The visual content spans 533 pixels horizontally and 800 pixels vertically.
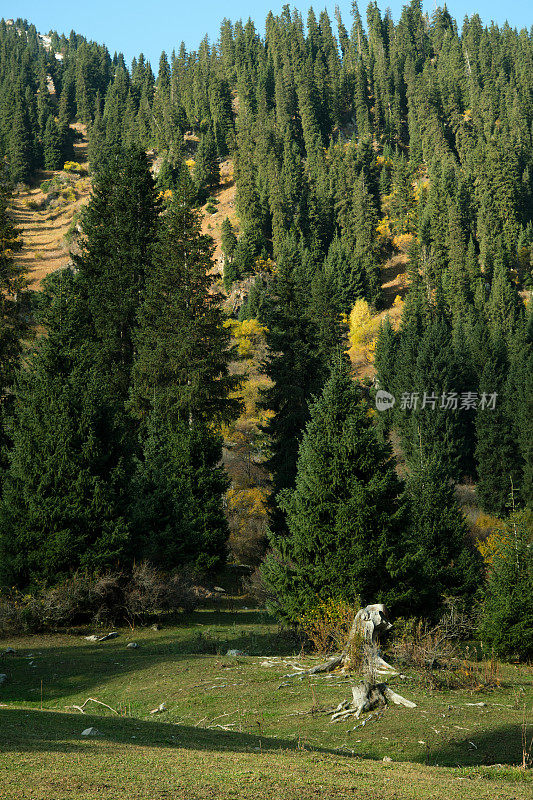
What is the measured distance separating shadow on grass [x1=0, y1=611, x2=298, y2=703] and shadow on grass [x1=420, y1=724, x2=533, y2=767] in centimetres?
737

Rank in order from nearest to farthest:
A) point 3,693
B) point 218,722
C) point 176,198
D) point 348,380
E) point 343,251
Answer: point 218,722
point 3,693
point 348,380
point 176,198
point 343,251

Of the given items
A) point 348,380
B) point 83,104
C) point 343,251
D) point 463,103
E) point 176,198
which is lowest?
point 348,380

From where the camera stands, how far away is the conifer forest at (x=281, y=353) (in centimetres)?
2006

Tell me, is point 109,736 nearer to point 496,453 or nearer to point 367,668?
point 367,668

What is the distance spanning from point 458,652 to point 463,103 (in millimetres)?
135355

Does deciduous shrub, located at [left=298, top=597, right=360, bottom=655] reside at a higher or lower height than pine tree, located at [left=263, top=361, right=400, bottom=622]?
lower

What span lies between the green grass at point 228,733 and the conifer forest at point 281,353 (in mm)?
687

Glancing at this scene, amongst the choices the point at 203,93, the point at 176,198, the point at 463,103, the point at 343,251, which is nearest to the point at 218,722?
the point at 176,198

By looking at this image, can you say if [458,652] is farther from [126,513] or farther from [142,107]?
[142,107]

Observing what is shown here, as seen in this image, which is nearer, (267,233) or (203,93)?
(267,233)

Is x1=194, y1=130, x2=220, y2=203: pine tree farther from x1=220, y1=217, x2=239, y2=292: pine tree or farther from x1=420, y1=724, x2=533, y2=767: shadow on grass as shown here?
x1=420, y1=724, x2=533, y2=767: shadow on grass

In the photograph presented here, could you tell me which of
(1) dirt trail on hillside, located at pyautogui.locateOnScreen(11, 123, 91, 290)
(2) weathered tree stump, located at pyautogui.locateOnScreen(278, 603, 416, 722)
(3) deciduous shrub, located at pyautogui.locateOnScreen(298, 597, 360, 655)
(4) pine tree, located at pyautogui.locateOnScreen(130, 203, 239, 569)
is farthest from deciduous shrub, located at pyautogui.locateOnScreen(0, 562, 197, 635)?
(1) dirt trail on hillside, located at pyautogui.locateOnScreen(11, 123, 91, 290)

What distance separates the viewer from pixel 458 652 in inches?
625

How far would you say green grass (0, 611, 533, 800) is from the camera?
296 inches
